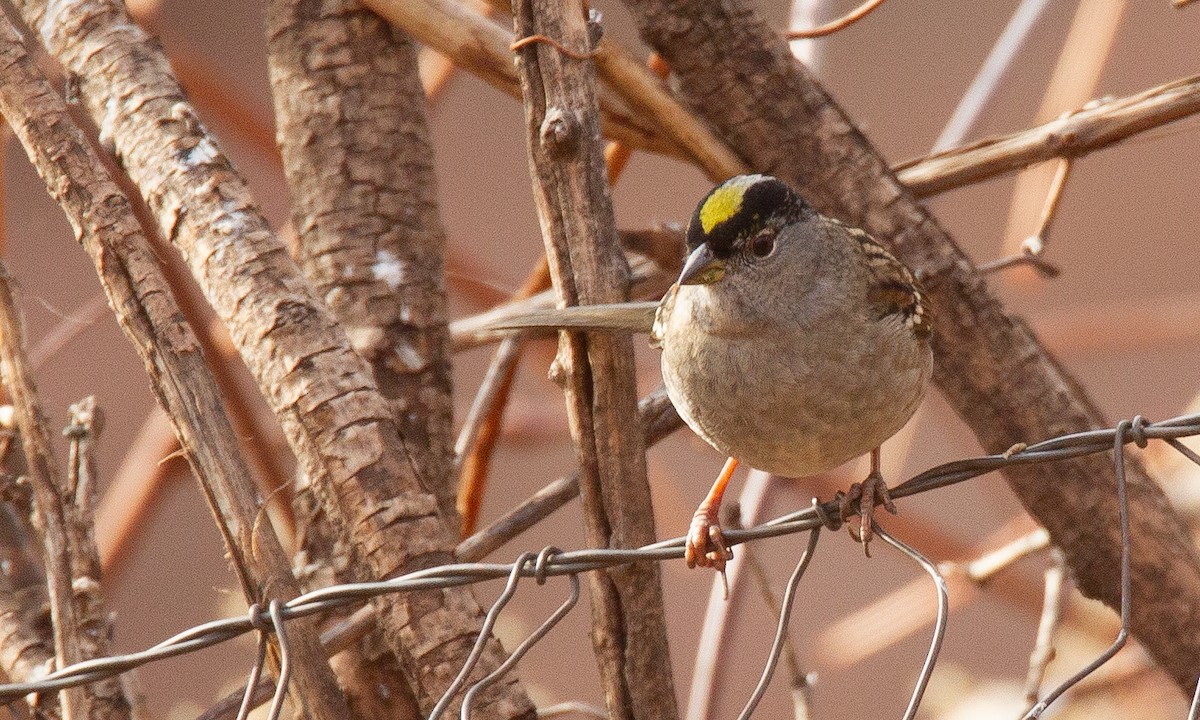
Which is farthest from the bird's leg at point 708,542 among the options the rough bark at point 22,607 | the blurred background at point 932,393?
the blurred background at point 932,393

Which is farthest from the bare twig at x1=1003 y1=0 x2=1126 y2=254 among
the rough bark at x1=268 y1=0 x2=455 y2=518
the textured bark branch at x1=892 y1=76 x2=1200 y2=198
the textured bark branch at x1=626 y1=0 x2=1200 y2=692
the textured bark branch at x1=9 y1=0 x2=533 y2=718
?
the textured bark branch at x1=9 y1=0 x2=533 y2=718

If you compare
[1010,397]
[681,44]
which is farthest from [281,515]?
[1010,397]

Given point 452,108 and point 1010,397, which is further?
point 452,108

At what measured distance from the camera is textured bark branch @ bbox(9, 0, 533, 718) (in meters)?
2.17

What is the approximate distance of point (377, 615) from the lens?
2.20 metres

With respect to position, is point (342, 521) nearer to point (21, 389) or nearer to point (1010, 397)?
point (21, 389)

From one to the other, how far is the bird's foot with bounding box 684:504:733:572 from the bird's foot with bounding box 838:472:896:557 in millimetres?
242

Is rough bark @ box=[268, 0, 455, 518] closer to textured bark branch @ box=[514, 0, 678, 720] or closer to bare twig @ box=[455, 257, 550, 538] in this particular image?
bare twig @ box=[455, 257, 550, 538]

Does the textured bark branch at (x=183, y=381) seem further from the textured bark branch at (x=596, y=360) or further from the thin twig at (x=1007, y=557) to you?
the thin twig at (x=1007, y=557)

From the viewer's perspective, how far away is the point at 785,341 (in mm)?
2285

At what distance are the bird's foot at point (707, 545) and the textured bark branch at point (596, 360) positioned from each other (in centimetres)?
10

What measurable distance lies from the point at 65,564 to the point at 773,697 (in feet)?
15.4

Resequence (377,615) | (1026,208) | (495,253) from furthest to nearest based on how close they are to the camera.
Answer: (495,253)
(1026,208)
(377,615)

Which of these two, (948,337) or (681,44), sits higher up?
(681,44)
